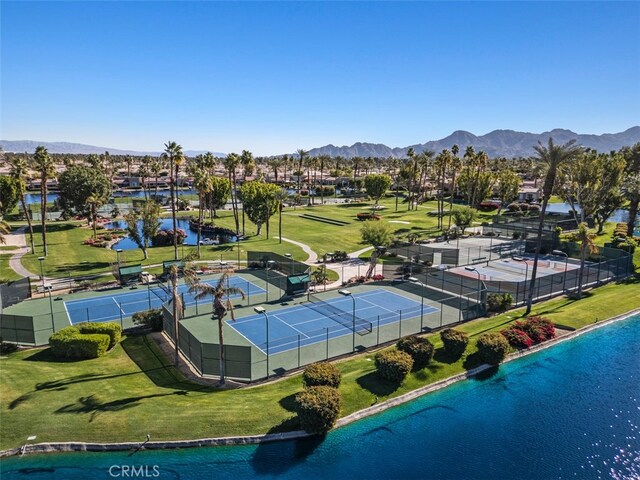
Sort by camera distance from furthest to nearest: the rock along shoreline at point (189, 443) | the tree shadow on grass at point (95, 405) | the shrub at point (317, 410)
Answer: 1. the tree shadow on grass at point (95, 405)
2. the shrub at point (317, 410)
3. the rock along shoreline at point (189, 443)

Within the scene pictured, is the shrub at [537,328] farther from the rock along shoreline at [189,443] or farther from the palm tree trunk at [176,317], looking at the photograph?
the palm tree trunk at [176,317]

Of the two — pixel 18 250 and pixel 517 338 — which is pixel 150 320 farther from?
pixel 18 250

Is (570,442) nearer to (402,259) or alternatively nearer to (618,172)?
(402,259)

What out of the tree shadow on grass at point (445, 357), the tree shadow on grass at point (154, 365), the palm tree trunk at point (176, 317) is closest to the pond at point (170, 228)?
the tree shadow on grass at point (154, 365)

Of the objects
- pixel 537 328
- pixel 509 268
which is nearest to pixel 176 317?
pixel 537 328

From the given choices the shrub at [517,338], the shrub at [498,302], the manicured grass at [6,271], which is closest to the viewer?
the shrub at [517,338]

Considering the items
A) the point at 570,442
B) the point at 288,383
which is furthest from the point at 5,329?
the point at 570,442
